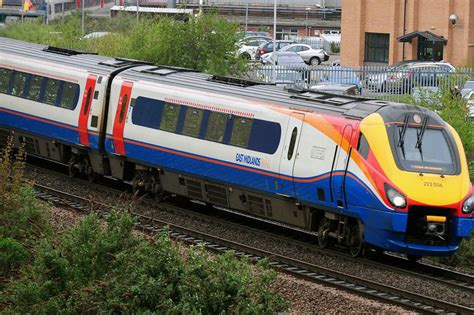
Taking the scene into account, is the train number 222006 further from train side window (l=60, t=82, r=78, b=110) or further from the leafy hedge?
train side window (l=60, t=82, r=78, b=110)

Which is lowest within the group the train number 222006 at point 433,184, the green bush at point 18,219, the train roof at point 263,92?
the green bush at point 18,219

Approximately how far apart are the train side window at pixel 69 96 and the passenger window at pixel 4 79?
225 cm

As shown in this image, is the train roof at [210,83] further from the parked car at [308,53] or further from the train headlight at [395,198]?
the parked car at [308,53]

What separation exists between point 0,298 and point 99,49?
29298mm

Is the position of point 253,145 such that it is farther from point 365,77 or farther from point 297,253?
point 365,77

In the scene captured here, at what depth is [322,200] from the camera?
18.7 metres

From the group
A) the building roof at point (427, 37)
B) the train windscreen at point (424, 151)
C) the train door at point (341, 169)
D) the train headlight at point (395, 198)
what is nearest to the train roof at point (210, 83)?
the train door at point (341, 169)

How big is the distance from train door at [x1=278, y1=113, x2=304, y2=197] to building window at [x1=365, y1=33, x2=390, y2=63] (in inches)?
1740

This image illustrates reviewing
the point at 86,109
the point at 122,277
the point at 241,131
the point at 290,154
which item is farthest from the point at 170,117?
the point at 122,277

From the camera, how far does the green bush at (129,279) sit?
12.5 metres

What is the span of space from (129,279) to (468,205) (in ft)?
22.0

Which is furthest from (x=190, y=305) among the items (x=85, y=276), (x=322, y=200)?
(x=322, y=200)

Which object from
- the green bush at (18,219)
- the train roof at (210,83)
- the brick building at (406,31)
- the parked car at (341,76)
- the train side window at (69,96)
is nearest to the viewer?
the green bush at (18,219)

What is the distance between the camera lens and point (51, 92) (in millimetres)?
25453
